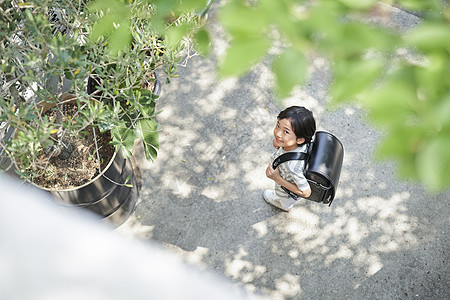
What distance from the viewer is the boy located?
9.73ft

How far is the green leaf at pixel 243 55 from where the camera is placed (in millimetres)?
774

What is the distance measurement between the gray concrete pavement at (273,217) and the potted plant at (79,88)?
491 millimetres

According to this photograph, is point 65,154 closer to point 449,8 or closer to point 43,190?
point 43,190

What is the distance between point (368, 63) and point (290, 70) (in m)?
0.15

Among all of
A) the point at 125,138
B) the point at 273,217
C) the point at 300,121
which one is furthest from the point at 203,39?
the point at 273,217

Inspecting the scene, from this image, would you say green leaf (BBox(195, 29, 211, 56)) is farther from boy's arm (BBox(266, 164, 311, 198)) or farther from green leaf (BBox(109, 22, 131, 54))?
boy's arm (BBox(266, 164, 311, 198))

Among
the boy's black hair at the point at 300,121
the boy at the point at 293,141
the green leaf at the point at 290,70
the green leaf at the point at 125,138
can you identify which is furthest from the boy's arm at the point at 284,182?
the green leaf at the point at 290,70

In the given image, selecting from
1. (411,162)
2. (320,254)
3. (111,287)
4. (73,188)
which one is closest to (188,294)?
(111,287)

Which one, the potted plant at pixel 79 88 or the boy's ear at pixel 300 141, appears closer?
the potted plant at pixel 79 88

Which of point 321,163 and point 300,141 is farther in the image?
point 321,163

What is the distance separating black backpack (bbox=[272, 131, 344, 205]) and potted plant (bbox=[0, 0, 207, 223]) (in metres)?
1.07

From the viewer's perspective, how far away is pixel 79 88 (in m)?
2.68

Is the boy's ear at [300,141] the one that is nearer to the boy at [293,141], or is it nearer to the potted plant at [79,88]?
the boy at [293,141]

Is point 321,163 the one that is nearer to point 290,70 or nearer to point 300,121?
point 300,121
